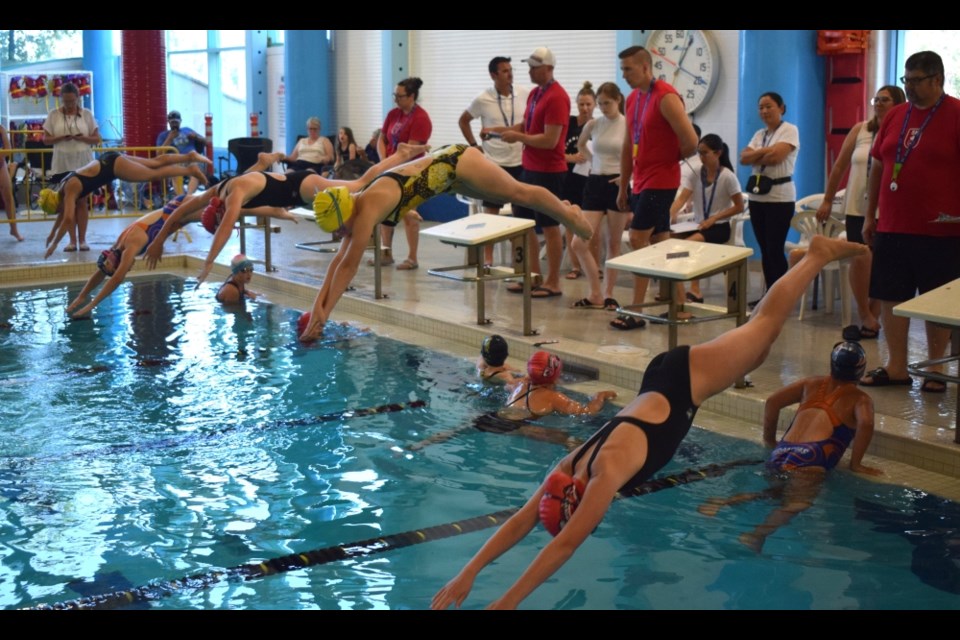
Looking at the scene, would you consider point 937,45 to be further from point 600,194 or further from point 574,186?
point 600,194

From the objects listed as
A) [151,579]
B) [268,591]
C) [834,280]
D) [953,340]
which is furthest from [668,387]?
[834,280]

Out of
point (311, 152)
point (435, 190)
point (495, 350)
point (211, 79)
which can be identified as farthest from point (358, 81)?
point (495, 350)

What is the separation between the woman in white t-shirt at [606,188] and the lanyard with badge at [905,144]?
2692mm

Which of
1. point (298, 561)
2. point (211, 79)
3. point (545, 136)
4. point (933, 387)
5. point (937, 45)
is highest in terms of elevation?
point (211, 79)

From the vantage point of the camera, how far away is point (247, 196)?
8.21 metres

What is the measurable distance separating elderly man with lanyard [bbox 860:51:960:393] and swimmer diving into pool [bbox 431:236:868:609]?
1.08 metres

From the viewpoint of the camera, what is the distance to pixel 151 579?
4027 millimetres

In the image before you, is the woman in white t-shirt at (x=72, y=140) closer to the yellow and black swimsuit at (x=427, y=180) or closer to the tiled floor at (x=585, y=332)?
the tiled floor at (x=585, y=332)

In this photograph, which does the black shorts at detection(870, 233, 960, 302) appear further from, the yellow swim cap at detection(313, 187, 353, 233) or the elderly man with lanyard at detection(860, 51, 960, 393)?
the yellow swim cap at detection(313, 187, 353, 233)

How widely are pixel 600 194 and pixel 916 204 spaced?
3.19 m

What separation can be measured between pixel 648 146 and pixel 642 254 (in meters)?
1.34

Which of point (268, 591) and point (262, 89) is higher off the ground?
point (262, 89)

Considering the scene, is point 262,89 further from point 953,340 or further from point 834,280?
point 953,340

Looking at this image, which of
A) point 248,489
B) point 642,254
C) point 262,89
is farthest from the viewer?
point 262,89
